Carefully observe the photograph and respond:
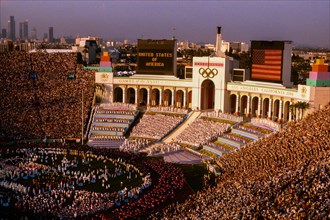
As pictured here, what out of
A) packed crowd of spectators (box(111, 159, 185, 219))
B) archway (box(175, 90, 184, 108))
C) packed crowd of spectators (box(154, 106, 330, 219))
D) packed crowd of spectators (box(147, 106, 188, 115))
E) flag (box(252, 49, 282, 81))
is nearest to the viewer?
packed crowd of spectators (box(154, 106, 330, 219))

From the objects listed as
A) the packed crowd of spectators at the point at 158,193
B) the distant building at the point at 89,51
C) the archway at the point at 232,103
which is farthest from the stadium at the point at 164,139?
the distant building at the point at 89,51

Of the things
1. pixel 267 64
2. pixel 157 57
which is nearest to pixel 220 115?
pixel 267 64

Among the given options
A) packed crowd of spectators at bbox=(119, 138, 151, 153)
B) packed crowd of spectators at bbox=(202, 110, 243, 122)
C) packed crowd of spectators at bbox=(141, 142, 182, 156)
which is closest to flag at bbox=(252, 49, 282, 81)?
packed crowd of spectators at bbox=(202, 110, 243, 122)

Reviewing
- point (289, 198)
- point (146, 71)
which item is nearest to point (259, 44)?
point (146, 71)

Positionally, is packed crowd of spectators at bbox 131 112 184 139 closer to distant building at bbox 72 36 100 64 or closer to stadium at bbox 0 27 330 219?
stadium at bbox 0 27 330 219

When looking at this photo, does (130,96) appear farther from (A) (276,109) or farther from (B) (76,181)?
(B) (76,181)

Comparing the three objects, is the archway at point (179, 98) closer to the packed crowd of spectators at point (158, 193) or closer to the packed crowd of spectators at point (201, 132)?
the packed crowd of spectators at point (201, 132)

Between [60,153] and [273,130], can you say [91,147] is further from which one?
[273,130]
